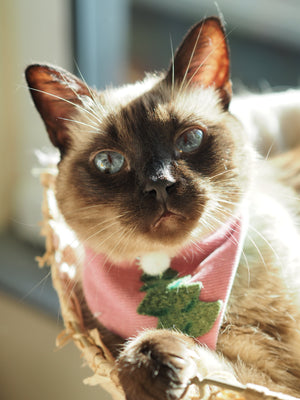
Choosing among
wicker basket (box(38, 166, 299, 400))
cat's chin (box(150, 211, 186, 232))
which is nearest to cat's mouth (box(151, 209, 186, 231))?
cat's chin (box(150, 211, 186, 232))

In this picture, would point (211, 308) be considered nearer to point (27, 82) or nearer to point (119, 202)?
point (119, 202)

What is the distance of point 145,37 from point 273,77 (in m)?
0.59

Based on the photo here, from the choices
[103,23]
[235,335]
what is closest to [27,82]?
[235,335]

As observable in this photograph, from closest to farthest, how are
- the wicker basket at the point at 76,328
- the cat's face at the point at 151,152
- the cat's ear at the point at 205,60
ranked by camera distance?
the wicker basket at the point at 76,328, the cat's face at the point at 151,152, the cat's ear at the point at 205,60

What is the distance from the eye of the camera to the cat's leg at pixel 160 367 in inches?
28.5

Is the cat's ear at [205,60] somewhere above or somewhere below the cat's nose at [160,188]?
above

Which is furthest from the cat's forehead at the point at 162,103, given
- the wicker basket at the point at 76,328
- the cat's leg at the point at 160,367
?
the cat's leg at the point at 160,367

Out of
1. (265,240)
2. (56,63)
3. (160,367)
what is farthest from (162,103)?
(56,63)

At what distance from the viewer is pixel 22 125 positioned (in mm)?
1957

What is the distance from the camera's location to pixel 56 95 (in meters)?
0.97

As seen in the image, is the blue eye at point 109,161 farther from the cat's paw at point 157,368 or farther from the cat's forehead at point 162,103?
the cat's paw at point 157,368

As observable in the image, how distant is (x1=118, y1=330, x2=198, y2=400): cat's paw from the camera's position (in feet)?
2.38

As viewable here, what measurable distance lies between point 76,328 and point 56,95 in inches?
18.5

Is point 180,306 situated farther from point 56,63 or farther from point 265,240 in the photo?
point 56,63
